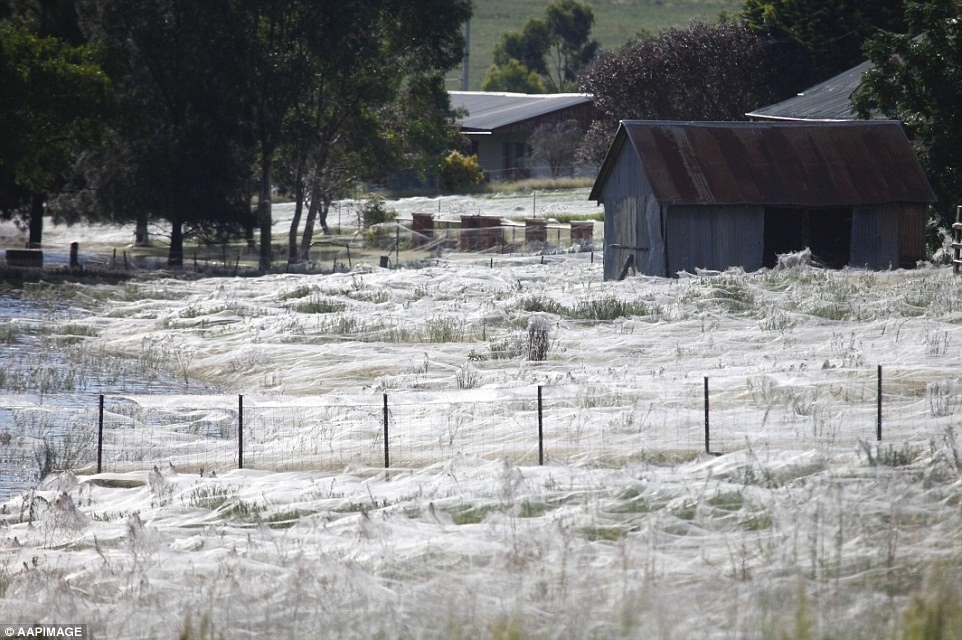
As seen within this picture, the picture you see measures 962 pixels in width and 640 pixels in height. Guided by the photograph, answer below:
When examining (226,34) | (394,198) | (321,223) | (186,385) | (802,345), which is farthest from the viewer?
(394,198)

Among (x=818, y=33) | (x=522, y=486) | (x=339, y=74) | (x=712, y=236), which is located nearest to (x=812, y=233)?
(x=712, y=236)

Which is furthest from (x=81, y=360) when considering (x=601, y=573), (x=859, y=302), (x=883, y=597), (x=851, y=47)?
(x=851, y=47)

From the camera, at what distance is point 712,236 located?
2770cm

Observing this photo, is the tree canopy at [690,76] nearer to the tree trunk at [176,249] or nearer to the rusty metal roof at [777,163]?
the tree trunk at [176,249]

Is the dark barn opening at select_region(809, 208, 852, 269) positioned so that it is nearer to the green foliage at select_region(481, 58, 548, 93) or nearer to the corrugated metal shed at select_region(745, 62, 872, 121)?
the corrugated metal shed at select_region(745, 62, 872, 121)

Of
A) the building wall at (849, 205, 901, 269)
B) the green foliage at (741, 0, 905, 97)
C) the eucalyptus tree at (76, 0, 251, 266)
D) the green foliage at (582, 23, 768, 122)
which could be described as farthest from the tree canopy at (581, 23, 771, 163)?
the building wall at (849, 205, 901, 269)

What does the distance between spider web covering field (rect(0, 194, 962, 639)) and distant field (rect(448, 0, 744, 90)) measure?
112 meters

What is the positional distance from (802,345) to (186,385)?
26.8ft

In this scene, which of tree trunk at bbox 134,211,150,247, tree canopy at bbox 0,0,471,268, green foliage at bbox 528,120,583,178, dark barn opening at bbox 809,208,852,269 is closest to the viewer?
dark barn opening at bbox 809,208,852,269

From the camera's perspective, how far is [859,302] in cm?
1947

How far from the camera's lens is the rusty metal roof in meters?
27.7

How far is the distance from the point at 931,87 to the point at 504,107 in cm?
4405

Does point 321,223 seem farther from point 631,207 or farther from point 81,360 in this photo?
point 81,360

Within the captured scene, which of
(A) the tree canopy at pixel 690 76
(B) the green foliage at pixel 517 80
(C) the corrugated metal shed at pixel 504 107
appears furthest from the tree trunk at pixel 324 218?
(B) the green foliage at pixel 517 80
